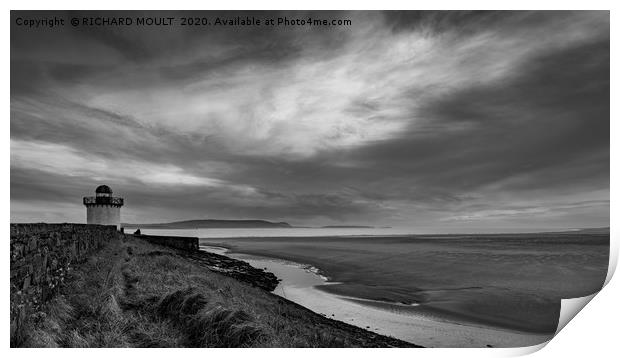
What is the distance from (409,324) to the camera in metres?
7.43

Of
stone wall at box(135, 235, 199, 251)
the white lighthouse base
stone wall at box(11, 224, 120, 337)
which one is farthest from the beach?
stone wall at box(135, 235, 199, 251)

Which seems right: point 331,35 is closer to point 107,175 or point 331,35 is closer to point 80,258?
point 107,175

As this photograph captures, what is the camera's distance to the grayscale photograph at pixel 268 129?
→ 5199 millimetres

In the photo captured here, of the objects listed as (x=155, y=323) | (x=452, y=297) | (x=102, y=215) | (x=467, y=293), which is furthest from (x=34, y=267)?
(x=102, y=215)

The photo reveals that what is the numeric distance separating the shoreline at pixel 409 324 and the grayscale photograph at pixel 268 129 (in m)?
0.07

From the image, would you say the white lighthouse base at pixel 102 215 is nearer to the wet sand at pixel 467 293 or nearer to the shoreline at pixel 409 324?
the wet sand at pixel 467 293

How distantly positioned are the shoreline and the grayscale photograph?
7 cm

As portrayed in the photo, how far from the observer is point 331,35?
6.20 m

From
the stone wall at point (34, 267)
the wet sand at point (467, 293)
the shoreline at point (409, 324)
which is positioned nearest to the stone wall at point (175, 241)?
the wet sand at point (467, 293)

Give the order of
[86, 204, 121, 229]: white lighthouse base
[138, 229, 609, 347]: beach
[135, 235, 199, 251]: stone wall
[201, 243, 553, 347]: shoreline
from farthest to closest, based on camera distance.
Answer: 1. [135, 235, 199, 251]: stone wall
2. [86, 204, 121, 229]: white lighthouse base
3. [138, 229, 609, 347]: beach
4. [201, 243, 553, 347]: shoreline

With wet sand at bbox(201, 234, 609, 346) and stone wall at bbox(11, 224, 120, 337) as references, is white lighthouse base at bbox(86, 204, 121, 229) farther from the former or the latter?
stone wall at bbox(11, 224, 120, 337)

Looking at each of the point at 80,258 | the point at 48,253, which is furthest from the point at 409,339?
the point at 80,258

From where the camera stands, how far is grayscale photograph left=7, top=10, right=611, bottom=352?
520 cm

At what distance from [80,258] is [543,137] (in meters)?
9.24
